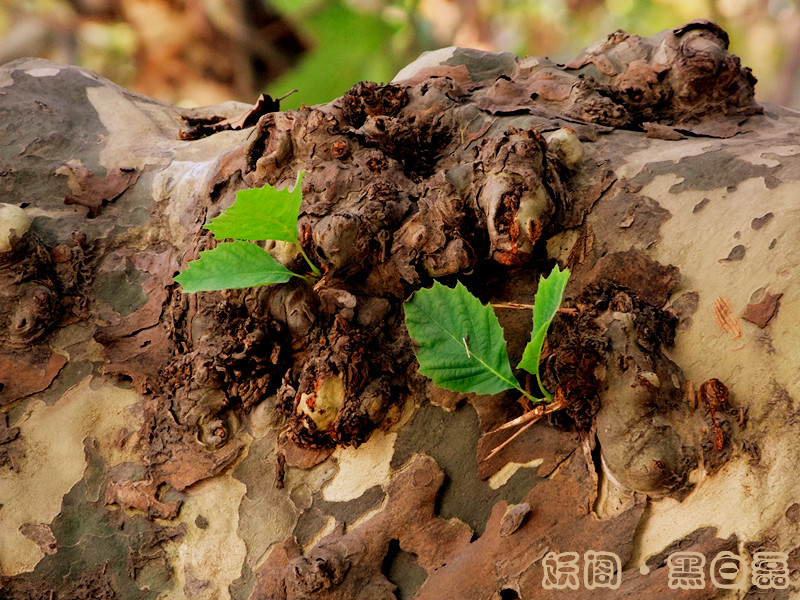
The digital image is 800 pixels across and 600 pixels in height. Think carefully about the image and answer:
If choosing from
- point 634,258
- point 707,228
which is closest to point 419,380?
point 634,258

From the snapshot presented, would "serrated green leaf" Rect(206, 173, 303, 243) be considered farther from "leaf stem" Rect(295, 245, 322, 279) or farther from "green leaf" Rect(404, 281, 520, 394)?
"green leaf" Rect(404, 281, 520, 394)

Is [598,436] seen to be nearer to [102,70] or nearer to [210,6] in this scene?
[210,6]

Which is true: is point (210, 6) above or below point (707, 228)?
above

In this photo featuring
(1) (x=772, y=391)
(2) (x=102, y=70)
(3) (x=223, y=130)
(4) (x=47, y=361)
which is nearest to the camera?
(1) (x=772, y=391)

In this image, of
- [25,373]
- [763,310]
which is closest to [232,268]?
[25,373]

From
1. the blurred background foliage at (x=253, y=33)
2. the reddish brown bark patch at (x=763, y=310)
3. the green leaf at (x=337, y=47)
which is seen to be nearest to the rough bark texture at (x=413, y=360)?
the reddish brown bark patch at (x=763, y=310)

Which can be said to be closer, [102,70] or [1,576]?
[1,576]

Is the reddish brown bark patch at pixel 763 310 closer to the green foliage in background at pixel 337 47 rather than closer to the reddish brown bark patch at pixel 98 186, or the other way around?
the reddish brown bark patch at pixel 98 186

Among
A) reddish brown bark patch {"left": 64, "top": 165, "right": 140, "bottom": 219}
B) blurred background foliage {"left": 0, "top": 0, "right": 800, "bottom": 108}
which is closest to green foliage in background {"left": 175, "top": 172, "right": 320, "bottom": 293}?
reddish brown bark patch {"left": 64, "top": 165, "right": 140, "bottom": 219}
